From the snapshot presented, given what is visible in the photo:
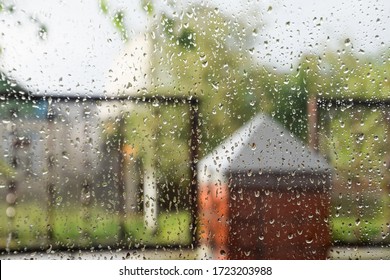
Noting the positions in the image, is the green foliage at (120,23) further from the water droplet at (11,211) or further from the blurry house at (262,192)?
the water droplet at (11,211)

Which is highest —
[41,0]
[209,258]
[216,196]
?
[41,0]

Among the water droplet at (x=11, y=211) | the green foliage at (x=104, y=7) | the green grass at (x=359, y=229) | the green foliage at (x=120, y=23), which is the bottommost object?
the green grass at (x=359, y=229)

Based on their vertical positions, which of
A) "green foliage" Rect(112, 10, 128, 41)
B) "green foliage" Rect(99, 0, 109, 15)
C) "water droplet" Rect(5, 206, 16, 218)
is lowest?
"water droplet" Rect(5, 206, 16, 218)

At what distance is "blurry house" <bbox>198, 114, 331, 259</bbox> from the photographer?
1303 millimetres

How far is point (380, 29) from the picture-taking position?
1290 millimetres

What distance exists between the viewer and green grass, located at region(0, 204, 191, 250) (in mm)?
1269

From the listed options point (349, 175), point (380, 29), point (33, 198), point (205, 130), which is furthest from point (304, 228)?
point (33, 198)

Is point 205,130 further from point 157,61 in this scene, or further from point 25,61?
point 25,61

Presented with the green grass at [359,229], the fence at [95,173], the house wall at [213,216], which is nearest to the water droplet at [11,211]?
the fence at [95,173]

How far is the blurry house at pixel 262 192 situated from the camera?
1303 millimetres

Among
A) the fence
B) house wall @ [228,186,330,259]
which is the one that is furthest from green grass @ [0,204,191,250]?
house wall @ [228,186,330,259]

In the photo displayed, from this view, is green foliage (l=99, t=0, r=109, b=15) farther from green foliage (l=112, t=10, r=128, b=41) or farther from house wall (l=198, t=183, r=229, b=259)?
house wall (l=198, t=183, r=229, b=259)

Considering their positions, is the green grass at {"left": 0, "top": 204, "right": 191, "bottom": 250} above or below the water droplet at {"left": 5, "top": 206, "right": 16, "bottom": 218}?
below

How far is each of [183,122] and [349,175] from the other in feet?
1.28
